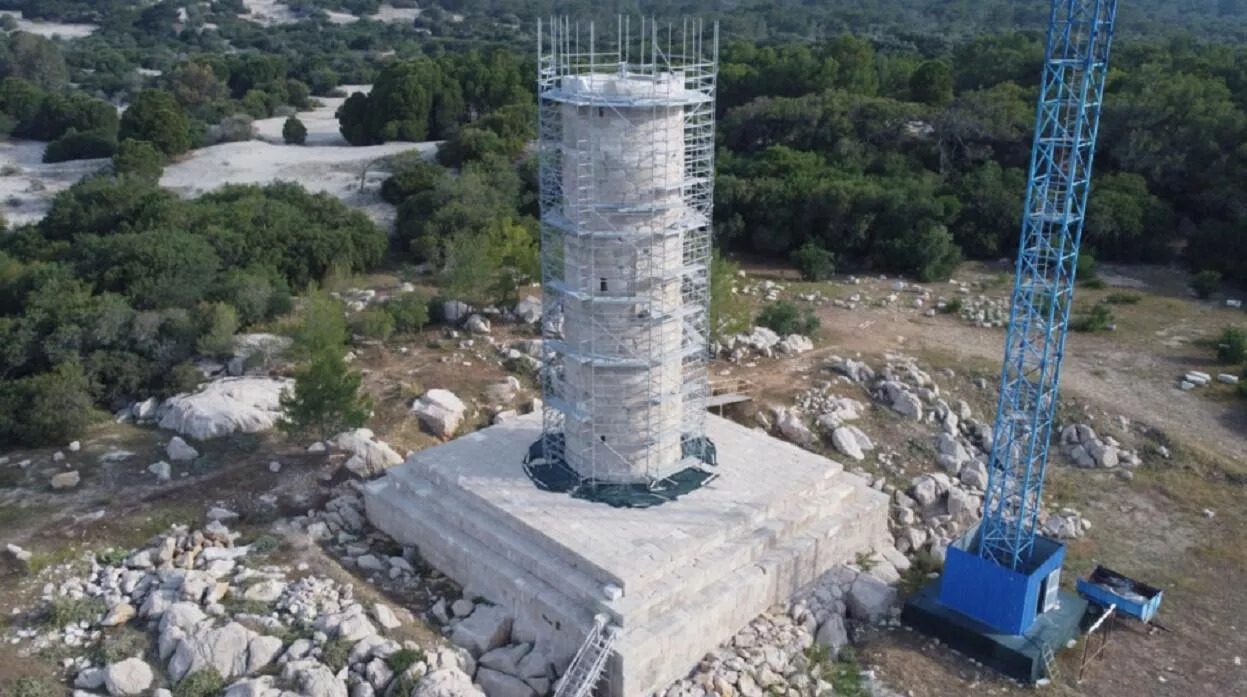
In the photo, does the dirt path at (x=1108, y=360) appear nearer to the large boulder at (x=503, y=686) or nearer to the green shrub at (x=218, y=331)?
the large boulder at (x=503, y=686)

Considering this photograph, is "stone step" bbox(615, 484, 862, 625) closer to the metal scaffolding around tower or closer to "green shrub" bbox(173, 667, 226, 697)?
the metal scaffolding around tower

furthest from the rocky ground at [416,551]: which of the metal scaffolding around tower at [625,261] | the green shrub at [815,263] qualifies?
the green shrub at [815,263]

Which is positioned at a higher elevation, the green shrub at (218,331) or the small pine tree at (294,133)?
the small pine tree at (294,133)

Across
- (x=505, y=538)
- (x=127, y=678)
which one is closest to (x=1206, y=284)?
(x=505, y=538)

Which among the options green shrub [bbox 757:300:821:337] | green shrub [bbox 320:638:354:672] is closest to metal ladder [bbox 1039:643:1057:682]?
green shrub [bbox 320:638:354:672]

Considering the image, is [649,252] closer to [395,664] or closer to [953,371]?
[395,664]

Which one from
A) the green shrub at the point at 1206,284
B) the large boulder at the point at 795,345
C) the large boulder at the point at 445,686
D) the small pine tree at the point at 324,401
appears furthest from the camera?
the green shrub at the point at 1206,284
